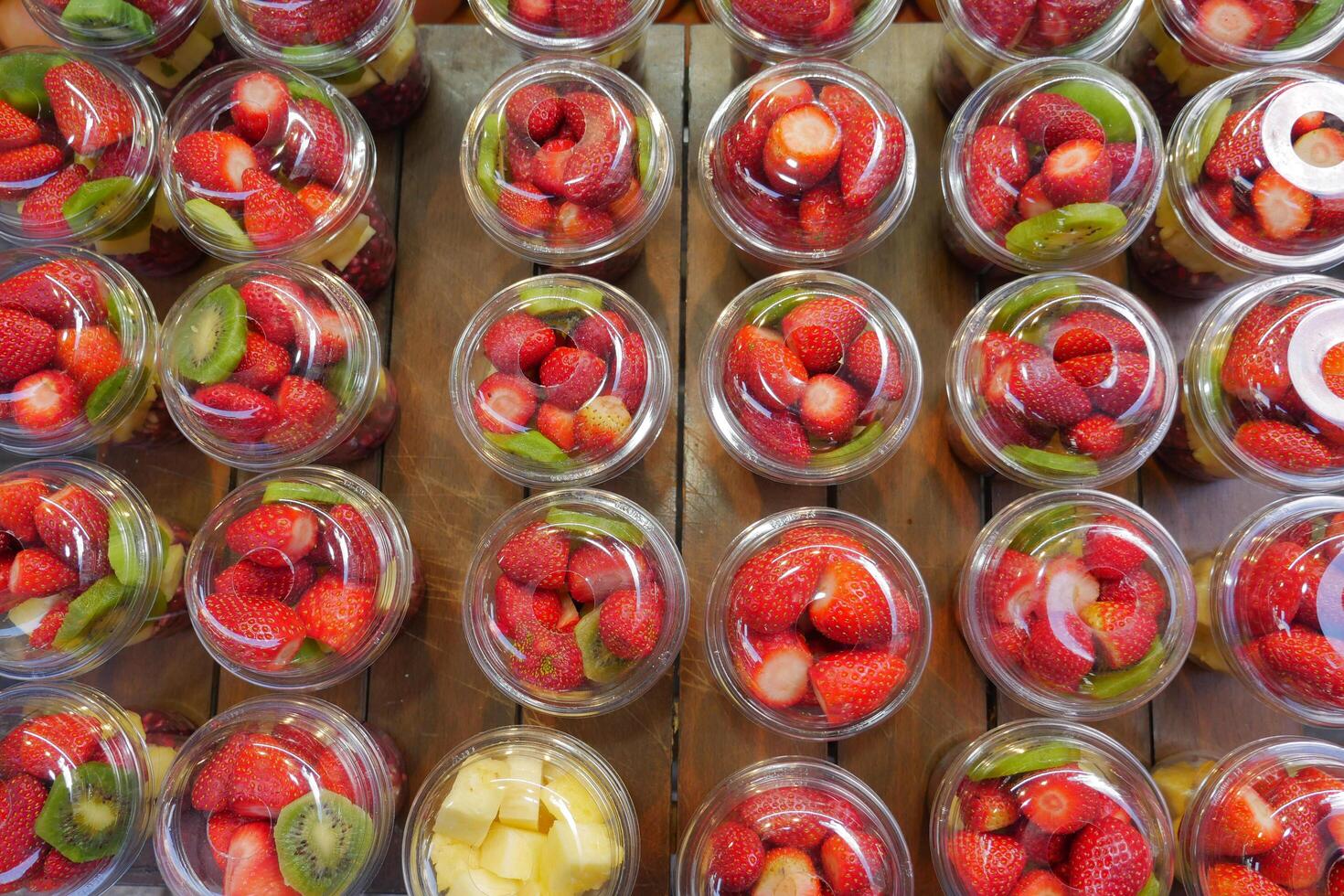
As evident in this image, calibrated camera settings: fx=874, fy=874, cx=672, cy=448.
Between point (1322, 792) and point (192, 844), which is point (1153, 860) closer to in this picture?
point (1322, 792)

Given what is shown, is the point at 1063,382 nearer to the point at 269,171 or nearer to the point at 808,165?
the point at 808,165

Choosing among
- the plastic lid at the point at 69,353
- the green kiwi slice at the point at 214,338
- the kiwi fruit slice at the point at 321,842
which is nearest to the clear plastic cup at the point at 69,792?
the kiwi fruit slice at the point at 321,842

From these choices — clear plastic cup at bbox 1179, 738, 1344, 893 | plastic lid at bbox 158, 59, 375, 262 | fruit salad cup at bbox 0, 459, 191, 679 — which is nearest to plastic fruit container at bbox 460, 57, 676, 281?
plastic lid at bbox 158, 59, 375, 262

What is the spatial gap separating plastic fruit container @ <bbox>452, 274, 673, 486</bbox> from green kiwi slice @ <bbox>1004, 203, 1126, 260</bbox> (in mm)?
553

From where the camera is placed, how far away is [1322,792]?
1189 millimetres

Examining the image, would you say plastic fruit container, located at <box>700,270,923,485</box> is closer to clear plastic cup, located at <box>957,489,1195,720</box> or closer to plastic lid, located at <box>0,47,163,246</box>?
clear plastic cup, located at <box>957,489,1195,720</box>

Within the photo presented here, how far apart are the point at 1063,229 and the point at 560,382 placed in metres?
0.75

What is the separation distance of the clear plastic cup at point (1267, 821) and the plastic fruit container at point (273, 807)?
1.15 metres

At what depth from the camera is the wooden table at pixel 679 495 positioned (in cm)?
137

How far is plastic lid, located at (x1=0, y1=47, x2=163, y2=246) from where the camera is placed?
1337 mm

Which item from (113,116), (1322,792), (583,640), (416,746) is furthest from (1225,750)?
(113,116)

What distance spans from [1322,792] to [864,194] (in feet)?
3.39

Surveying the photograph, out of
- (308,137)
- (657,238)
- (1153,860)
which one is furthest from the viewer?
(657,238)

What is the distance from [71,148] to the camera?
→ 1.35 m
